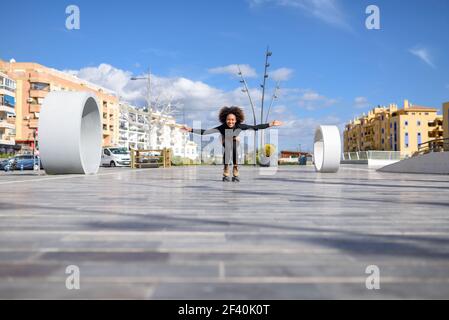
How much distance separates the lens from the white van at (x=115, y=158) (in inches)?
1253

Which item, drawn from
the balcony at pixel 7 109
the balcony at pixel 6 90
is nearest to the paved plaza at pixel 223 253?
the balcony at pixel 6 90

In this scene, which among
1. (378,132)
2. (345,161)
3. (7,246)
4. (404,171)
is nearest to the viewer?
(7,246)

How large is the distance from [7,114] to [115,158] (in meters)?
40.9

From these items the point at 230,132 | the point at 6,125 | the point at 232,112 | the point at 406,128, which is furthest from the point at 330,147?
the point at 406,128

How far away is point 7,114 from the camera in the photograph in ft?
206

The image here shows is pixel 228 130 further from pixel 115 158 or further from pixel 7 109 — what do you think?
pixel 7 109

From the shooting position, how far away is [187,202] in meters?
5.95

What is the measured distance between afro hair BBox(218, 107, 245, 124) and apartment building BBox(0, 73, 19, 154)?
5763 cm

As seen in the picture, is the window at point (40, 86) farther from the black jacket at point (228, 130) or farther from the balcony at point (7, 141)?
the black jacket at point (228, 130)
